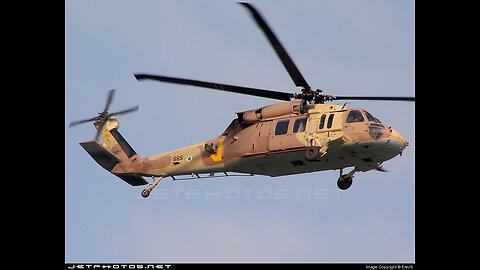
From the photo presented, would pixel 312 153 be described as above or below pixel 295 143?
below

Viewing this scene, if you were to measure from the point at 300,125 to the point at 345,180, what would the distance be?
2.69 m


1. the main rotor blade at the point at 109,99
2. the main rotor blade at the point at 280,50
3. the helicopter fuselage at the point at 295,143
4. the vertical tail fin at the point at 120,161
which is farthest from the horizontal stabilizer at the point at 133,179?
the main rotor blade at the point at 280,50

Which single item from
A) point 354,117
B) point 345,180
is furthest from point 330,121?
point 345,180

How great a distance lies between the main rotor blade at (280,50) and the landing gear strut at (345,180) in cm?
346

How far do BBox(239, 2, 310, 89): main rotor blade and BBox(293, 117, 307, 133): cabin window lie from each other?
53.3 inches

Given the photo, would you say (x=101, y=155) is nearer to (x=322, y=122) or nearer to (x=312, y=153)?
(x=312, y=153)

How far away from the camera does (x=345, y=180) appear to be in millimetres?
28203

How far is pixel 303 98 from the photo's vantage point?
28516 mm

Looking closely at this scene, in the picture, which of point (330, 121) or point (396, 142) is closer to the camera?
point (396, 142)

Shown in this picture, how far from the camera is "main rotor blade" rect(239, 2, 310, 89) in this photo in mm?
24016

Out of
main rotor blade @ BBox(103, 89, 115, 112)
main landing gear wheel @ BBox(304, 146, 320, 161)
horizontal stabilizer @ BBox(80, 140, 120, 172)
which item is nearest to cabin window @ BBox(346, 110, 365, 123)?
main landing gear wheel @ BBox(304, 146, 320, 161)

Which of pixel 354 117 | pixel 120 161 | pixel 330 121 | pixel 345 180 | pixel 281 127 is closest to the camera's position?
pixel 354 117

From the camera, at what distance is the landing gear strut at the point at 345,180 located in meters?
28.1

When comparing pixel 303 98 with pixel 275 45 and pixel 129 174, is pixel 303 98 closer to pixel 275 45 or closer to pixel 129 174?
pixel 275 45
